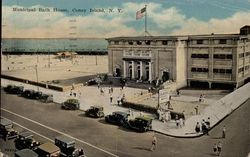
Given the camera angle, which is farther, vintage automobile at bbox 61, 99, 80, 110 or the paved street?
vintage automobile at bbox 61, 99, 80, 110

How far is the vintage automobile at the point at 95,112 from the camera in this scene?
278 inches

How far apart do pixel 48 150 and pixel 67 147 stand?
14.6 inches

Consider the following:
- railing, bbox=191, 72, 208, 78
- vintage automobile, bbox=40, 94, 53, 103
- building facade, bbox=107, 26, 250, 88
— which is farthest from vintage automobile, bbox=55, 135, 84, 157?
railing, bbox=191, 72, 208, 78

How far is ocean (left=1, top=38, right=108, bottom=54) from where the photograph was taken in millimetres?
6641

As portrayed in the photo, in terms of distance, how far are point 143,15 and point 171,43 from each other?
83cm

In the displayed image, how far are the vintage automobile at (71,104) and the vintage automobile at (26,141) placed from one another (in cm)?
90

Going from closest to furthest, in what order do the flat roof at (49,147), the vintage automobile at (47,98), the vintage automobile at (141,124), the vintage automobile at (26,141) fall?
the flat roof at (49,147)
the vintage automobile at (26,141)
the vintage automobile at (141,124)
the vintage automobile at (47,98)

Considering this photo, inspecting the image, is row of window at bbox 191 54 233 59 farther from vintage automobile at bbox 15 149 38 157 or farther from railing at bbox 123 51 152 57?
vintage automobile at bbox 15 149 38 157

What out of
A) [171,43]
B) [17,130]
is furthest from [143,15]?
[17,130]

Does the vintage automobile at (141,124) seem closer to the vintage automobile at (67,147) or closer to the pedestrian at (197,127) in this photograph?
the pedestrian at (197,127)

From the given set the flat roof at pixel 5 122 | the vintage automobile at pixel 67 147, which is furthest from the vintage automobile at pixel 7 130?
the vintage automobile at pixel 67 147

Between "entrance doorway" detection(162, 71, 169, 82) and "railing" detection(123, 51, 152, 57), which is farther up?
"railing" detection(123, 51, 152, 57)

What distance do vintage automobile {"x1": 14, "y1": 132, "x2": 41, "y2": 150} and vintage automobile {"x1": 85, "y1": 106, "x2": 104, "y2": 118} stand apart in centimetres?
119

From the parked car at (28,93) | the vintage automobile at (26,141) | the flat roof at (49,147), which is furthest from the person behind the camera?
the parked car at (28,93)
